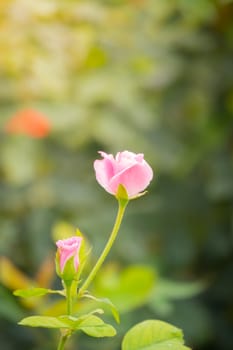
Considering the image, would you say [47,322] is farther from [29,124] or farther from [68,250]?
[29,124]

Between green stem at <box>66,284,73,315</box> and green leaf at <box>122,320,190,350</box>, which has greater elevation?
green stem at <box>66,284,73,315</box>

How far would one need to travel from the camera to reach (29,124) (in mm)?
1939

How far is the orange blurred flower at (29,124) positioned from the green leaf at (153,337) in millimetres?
1229

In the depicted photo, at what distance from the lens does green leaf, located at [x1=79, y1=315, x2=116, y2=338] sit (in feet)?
2.29

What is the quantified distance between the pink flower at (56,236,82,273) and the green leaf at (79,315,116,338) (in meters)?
0.04

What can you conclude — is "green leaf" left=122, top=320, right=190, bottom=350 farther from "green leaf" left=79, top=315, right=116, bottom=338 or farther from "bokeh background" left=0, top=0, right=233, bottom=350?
"bokeh background" left=0, top=0, right=233, bottom=350

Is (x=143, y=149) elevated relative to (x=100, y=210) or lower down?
elevated

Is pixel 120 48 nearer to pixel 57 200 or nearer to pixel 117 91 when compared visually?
pixel 117 91

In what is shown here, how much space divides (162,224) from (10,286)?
2.54 ft

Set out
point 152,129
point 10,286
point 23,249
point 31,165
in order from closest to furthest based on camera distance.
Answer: point 10,286 → point 31,165 → point 23,249 → point 152,129

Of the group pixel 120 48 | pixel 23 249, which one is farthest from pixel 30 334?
pixel 120 48

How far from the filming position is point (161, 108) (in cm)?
239

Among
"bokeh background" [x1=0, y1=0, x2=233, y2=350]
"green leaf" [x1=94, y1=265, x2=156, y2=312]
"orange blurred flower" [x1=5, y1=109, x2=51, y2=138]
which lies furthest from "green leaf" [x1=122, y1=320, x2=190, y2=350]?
"orange blurred flower" [x1=5, y1=109, x2=51, y2=138]

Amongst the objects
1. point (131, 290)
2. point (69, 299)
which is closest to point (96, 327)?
point (69, 299)
